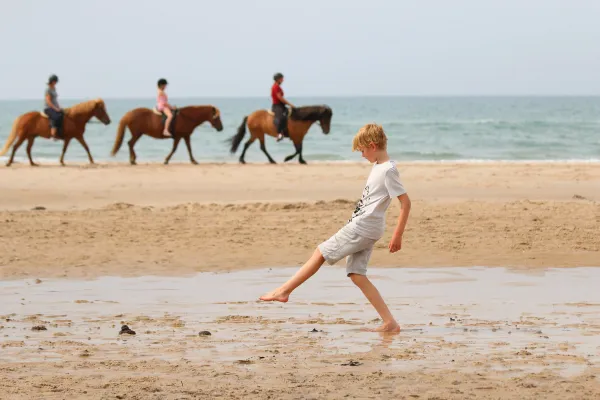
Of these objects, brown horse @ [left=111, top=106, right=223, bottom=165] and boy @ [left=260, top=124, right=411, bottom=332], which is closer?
boy @ [left=260, top=124, right=411, bottom=332]

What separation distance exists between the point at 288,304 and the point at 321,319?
2.34 feet

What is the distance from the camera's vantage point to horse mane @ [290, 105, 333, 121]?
2620 cm

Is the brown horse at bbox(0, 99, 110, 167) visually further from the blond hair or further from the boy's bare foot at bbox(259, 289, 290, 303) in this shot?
the blond hair

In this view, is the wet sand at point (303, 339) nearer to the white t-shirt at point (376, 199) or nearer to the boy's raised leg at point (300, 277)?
the boy's raised leg at point (300, 277)

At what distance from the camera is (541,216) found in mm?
13797

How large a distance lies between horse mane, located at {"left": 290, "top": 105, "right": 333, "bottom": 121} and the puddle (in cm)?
A: 1611

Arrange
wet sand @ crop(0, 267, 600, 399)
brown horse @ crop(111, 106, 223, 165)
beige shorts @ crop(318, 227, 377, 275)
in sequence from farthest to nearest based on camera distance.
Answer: brown horse @ crop(111, 106, 223, 165) → beige shorts @ crop(318, 227, 377, 275) → wet sand @ crop(0, 267, 600, 399)

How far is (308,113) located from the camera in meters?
26.3

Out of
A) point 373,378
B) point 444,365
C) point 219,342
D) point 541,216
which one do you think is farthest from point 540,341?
point 541,216

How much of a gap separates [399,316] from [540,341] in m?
1.31

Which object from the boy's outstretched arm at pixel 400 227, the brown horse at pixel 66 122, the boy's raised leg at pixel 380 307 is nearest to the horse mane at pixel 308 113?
the brown horse at pixel 66 122

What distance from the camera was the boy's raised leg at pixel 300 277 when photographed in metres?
7.40

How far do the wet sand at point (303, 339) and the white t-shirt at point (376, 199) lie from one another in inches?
26.0

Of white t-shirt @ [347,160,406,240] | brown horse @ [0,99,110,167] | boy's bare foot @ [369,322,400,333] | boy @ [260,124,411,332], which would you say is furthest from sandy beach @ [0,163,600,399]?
brown horse @ [0,99,110,167]
